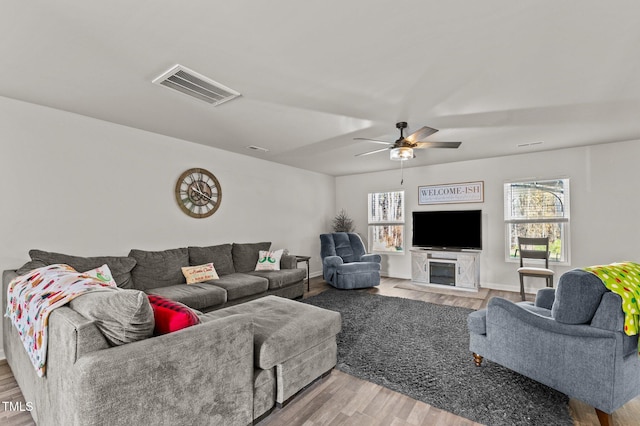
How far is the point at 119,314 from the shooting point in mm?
1366

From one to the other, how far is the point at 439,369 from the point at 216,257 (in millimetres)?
3202

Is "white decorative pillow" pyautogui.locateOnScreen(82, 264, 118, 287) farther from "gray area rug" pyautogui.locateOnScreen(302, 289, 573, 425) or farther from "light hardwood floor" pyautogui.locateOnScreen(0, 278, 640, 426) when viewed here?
"gray area rug" pyautogui.locateOnScreen(302, 289, 573, 425)

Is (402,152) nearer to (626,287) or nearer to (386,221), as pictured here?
(626,287)

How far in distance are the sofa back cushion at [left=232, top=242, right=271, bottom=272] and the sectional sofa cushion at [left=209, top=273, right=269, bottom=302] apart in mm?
346

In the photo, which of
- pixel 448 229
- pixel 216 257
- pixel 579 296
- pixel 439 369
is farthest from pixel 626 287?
pixel 216 257

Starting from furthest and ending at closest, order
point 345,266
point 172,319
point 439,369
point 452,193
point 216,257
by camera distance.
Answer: point 452,193
point 345,266
point 216,257
point 439,369
point 172,319

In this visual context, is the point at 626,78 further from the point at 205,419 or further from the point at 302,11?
the point at 205,419

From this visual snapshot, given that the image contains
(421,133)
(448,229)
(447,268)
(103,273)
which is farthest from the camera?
(448,229)

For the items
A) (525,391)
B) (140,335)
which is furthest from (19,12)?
(525,391)

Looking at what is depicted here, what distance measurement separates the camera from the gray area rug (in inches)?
77.7

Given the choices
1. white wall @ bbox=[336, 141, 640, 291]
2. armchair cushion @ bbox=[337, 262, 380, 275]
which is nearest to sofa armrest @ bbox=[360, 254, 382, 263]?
armchair cushion @ bbox=[337, 262, 380, 275]

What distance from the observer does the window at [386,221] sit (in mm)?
6520

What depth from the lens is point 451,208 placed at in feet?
19.0

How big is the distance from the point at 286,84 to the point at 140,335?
7.04 feet
